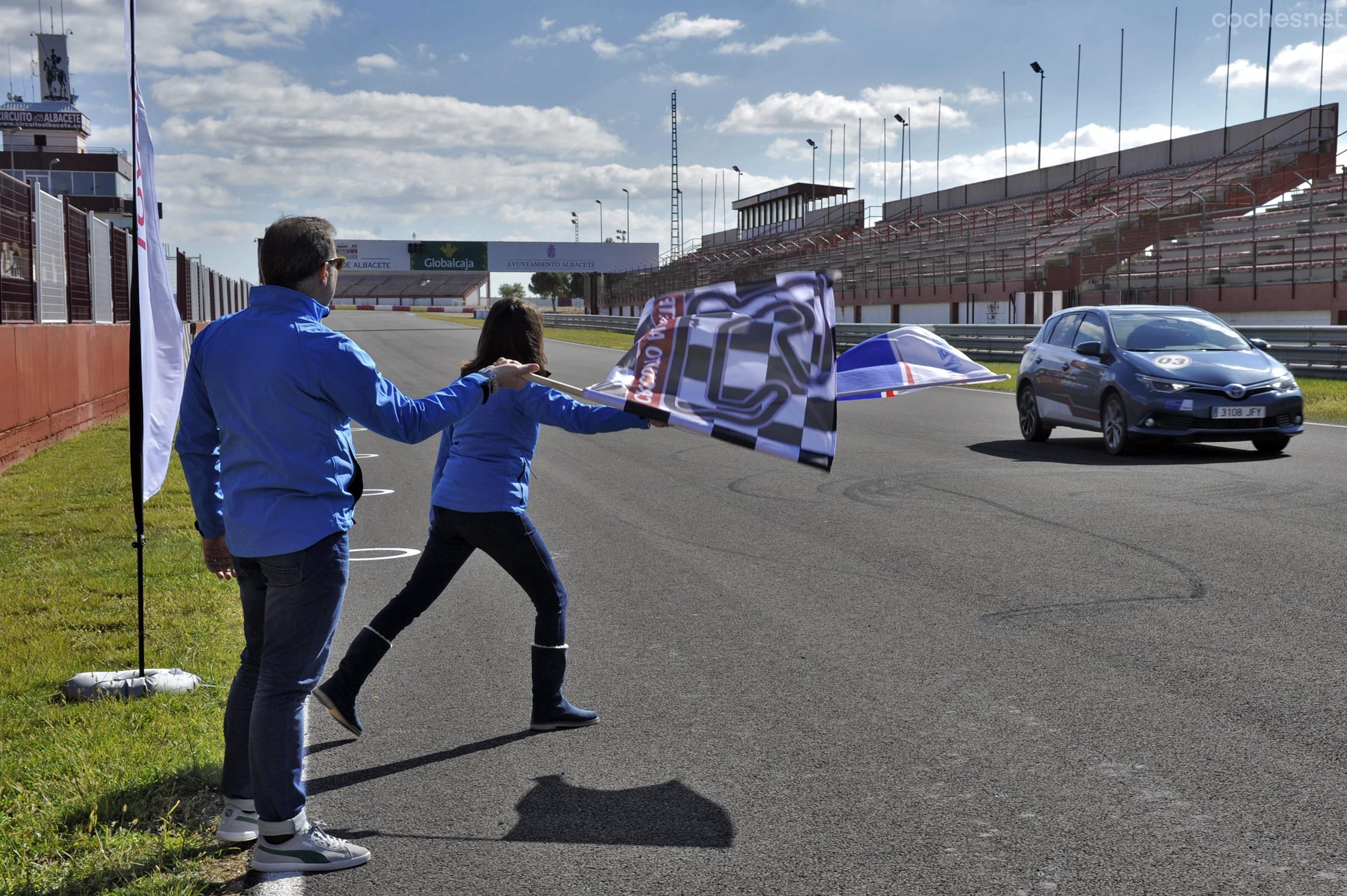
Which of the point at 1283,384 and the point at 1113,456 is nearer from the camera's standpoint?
the point at 1283,384

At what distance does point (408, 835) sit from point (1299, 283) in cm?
2735

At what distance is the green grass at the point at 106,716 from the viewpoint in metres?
3.62

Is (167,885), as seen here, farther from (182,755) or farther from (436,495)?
(436,495)

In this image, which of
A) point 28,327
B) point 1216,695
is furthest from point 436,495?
point 28,327

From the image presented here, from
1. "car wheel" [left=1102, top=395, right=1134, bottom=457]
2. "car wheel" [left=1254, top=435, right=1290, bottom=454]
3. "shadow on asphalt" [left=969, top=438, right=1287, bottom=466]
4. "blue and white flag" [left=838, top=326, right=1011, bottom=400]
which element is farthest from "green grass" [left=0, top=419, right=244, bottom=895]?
"car wheel" [left=1254, top=435, right=1290, bottom=454]

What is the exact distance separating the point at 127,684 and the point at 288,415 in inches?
93.7

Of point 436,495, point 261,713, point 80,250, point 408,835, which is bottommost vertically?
point 408,835

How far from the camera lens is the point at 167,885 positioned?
3414 mm

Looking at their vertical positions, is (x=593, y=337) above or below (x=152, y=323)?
below

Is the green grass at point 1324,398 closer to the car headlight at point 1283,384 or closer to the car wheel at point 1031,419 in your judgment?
the car wheel at point 1031,419

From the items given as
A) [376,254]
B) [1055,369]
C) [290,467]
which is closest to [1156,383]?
[1055,369]

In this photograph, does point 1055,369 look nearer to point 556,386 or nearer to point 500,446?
point 556,386

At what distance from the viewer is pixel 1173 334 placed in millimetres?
13727

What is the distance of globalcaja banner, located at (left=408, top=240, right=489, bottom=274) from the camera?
8869 cm
